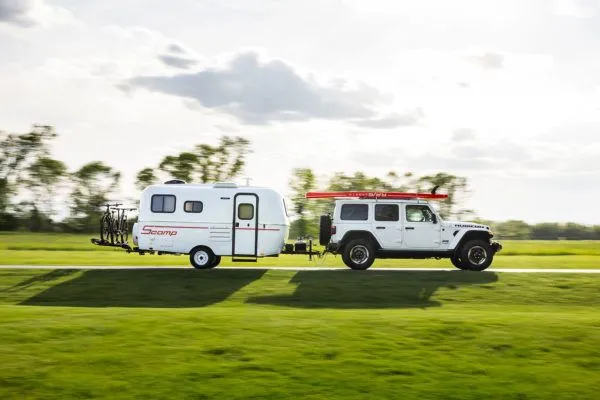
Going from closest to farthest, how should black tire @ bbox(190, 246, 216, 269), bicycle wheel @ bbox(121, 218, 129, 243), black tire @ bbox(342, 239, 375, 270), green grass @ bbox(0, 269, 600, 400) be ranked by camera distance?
green grass @ bbox(0, 269, 600, 400), black tire @ bbox(342, 239, 375, 270), black tire @ bbox(190, 246, 216, 269), bicycle wheel @ bbox(121, 218, 129, 243)

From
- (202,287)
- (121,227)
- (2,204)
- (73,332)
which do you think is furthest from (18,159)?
(73,332)

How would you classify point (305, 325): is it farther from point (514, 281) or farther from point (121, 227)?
point (121, 227)

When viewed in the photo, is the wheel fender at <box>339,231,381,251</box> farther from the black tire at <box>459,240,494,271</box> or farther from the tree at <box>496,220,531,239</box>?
the tree at <box>496,220,531,239</box>

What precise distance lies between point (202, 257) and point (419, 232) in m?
7.46

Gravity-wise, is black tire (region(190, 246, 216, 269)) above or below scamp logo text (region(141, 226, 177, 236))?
below

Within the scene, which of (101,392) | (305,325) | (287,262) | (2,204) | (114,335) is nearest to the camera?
(101,392)

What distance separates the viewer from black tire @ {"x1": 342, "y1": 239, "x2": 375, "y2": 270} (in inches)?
1021

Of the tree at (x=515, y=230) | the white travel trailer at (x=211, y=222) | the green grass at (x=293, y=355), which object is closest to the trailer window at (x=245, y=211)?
the white travel trailer at (x=211, y=222)

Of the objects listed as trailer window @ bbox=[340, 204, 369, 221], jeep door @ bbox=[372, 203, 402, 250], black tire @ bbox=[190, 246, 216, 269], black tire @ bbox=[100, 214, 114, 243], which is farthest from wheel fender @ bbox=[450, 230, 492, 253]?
black tire @ bbox=[100, 214, 114, 243]

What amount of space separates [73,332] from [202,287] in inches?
405

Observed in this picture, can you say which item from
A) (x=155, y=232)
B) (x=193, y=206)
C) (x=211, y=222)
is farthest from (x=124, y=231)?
(x=211, y=222)

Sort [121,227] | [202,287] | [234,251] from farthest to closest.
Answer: [121,227] < [234,251] < [202,287]

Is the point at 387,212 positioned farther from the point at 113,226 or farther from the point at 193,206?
the point at 113,226

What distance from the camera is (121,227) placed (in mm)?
27953
